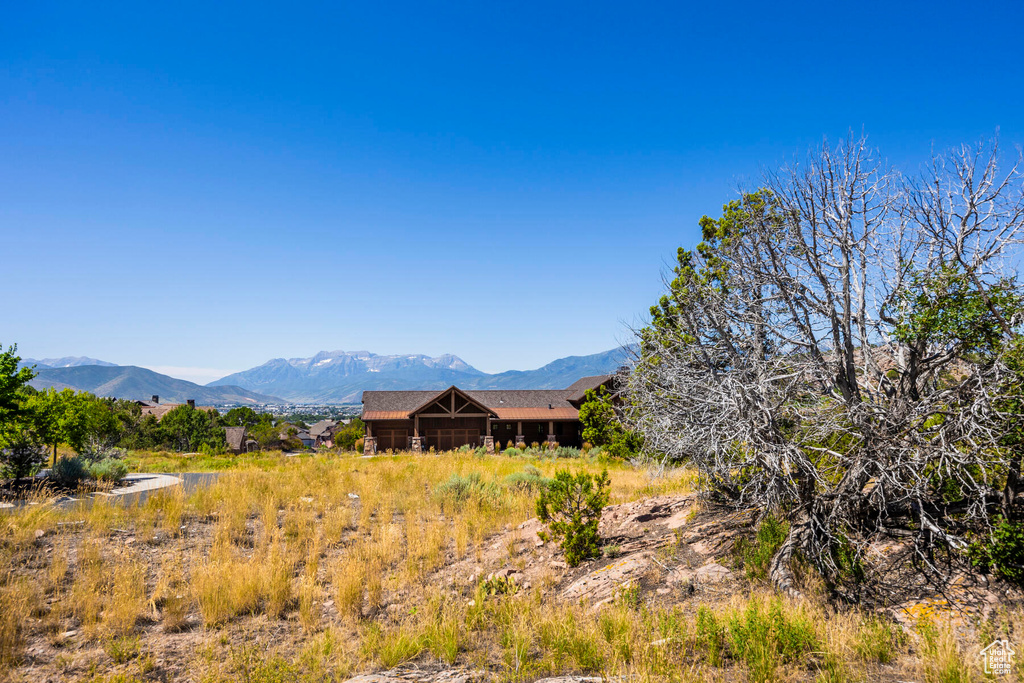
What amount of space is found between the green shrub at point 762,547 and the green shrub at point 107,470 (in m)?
15.9

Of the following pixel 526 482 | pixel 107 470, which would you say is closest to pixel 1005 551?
pixel 526 482

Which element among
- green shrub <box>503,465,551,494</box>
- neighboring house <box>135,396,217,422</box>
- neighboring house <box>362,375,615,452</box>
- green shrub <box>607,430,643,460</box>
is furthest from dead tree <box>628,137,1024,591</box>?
neighboring house <box>135,396,217,422</box>

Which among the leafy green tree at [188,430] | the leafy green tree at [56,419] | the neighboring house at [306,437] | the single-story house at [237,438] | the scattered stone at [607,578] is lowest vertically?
the neighboring house at [306,437]

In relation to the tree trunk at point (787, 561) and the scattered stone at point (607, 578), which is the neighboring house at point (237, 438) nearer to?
the scattered stone at point (607, 578)

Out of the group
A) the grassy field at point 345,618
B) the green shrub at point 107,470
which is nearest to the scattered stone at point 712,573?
the grassy field at point 345,618

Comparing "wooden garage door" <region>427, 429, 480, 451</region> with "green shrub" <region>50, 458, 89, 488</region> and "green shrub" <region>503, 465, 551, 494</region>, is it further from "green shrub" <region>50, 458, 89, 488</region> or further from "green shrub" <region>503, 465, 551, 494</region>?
"green shrub" <region>503, 465, 551, 494</region>

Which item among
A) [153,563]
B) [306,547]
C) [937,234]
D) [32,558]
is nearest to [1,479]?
[32,558]

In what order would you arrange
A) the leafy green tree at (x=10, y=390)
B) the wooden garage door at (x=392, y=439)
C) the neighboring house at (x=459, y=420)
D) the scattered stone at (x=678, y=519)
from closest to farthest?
the scattered stone at (x=678, y=519), the leafy green tree at (x=10, y=390), the neighboring house at (x=459, y=420), the wooden garage door at (x=392, y=439)

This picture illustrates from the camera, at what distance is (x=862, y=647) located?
14.3 feet

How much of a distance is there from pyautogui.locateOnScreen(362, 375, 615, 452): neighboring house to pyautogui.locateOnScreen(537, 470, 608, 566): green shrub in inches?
1065

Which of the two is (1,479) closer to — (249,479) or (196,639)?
(249,479)

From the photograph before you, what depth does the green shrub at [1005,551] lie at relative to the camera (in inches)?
196

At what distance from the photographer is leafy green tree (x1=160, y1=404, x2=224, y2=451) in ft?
199

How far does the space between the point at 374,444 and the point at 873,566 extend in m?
33.2
